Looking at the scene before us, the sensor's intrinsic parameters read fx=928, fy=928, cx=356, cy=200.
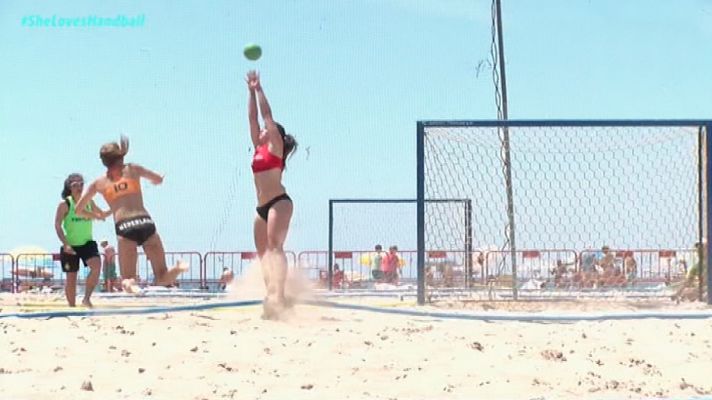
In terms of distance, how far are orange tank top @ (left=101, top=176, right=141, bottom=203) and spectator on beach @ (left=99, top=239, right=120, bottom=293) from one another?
32.2ft

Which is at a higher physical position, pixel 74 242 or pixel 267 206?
pixel 267 206

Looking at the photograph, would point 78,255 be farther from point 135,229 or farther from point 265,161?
point 265,161

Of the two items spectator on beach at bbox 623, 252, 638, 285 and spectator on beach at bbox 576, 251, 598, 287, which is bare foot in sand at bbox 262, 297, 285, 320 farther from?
spectator on beach at bbox 623, 252, 638, 285

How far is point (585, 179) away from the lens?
33.2ft

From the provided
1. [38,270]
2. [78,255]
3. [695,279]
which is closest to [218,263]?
[38,270]

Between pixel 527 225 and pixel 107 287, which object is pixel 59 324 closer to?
pixel 527 225

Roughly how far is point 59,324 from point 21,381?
5.28 feet

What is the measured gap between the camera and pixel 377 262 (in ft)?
59.0

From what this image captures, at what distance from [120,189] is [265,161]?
4.10 feet

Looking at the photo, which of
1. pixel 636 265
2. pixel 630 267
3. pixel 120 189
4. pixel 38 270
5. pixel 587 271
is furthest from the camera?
pixel 38 270

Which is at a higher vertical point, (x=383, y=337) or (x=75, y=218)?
(x=75, y=218)

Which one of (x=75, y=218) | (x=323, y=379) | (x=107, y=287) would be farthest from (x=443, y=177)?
(x=107, y=287)

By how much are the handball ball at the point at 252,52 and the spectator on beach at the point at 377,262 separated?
10.5 meters

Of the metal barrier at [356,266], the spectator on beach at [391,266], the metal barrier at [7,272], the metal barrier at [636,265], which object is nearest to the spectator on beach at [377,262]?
the metal barrier at [356,266]
